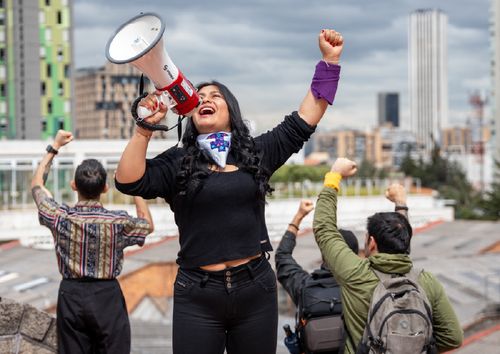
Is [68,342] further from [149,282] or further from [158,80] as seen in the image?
[149,282]

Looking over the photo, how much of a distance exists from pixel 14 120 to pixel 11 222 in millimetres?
32290

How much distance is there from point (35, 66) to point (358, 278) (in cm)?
5507

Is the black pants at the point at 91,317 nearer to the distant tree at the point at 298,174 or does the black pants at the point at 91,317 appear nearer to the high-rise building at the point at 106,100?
the distant tree at the point at 298,174

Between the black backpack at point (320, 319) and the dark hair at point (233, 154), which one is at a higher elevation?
the dark hair at point (233, 154)

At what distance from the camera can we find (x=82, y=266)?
417 cm

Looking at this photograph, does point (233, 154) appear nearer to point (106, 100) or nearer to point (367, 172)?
point (367, 172)

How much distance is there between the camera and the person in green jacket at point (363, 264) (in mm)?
3756

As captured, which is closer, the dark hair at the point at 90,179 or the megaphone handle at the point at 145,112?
the megaphone handle at the point at 145,112

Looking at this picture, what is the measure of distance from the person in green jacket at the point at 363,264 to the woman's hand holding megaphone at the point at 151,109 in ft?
3.37

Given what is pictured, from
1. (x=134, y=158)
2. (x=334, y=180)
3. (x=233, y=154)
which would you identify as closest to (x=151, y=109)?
(x=134, y=158)

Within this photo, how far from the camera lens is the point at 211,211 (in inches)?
129

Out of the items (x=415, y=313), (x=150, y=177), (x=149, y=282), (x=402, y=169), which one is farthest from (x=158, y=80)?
(x=402, y=169)

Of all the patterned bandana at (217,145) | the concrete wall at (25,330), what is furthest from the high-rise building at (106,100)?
the patterned bandana at (217,145)

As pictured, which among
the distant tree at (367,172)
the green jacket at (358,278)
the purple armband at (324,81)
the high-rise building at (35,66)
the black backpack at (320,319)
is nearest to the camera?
the purple armband at (324,81)
